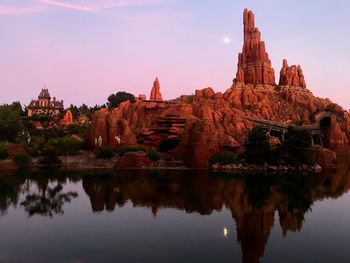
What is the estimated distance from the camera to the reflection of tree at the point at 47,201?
963 inches

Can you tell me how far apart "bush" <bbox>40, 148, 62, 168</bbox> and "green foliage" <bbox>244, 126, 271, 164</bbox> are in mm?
26815

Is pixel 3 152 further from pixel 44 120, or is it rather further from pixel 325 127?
pixel 325 127

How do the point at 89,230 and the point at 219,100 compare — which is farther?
the point at 219,100

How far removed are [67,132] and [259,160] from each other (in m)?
37.0

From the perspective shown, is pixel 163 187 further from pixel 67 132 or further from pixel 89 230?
pixel 67 132

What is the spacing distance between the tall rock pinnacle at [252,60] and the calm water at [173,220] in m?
73.6

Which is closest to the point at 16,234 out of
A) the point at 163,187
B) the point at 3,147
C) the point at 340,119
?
the point at 163,187

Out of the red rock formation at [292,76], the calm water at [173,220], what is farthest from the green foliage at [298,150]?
the red rock formation at [292,76]

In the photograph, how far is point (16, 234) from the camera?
1891cm

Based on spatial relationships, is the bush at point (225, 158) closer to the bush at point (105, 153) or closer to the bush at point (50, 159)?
the bush at point (105, 153)

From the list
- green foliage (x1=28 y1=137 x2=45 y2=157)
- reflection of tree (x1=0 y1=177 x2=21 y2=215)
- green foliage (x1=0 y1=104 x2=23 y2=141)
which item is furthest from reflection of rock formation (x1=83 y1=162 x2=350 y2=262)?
green foliage (x1=0 y1=104 x2=23 y2=141)

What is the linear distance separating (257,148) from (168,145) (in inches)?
625

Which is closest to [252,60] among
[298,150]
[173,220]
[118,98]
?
[118,98]

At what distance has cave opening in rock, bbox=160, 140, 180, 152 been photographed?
184 ft
